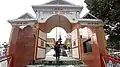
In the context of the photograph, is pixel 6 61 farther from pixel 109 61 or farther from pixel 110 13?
pixel 110 13

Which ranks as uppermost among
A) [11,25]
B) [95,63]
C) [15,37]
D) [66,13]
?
[66,13]

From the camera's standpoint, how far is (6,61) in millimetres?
6871

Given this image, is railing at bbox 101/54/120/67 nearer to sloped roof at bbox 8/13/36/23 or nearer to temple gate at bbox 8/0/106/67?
temple gate at bbox 8/0/106/67

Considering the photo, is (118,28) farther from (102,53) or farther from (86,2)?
(102,53)

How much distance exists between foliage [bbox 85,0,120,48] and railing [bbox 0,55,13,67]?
5.87 metres

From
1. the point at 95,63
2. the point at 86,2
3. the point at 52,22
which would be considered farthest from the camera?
the point at 86,2

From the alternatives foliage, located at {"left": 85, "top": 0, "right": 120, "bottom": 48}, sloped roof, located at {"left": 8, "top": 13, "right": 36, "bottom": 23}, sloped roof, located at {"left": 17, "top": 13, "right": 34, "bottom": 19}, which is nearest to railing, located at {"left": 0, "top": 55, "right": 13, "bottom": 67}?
sloped roof, located at {"left": 8, "top": 13, "right": 36, "bottom": 23}

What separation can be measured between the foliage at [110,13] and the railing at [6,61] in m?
5.87

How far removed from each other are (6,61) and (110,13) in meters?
6.72

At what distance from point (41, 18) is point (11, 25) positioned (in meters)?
1.31

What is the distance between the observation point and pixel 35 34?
864 cm

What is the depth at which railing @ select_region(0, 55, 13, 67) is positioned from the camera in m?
6.35

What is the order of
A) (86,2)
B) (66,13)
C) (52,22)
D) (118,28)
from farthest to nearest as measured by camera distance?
(86,2), (52,22), (118,28), (66,13)

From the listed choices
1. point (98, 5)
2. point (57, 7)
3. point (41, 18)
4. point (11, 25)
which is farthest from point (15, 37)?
point (98, 5)
